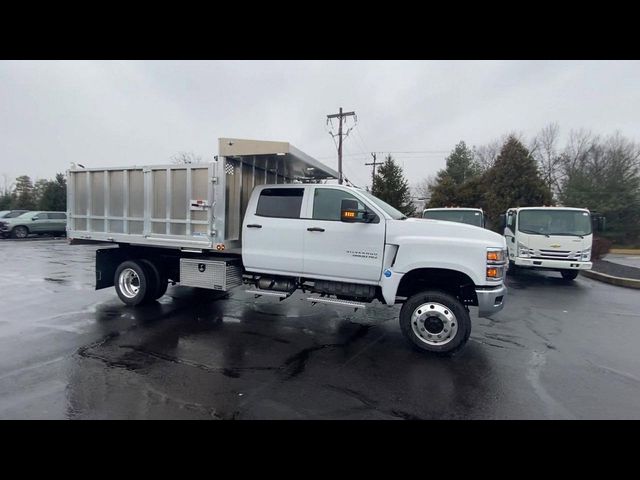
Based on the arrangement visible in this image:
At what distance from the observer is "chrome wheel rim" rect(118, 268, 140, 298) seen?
695 cm

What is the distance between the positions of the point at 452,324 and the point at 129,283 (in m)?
6.11

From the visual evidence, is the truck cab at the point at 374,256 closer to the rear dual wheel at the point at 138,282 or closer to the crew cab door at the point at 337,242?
the crew cab door at the point at 337,242

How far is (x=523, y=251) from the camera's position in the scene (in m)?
10.5

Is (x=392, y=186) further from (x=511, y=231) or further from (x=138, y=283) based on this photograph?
(x=138, y=283)

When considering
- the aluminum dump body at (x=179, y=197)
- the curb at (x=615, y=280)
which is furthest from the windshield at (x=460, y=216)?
the aluminum dump body at (x=179, y=197)

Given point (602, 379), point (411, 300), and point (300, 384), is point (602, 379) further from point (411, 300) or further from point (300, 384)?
point (300, 384)

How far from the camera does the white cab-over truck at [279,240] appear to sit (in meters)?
4.74

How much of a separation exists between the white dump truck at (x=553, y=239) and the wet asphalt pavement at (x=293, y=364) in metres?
2.76

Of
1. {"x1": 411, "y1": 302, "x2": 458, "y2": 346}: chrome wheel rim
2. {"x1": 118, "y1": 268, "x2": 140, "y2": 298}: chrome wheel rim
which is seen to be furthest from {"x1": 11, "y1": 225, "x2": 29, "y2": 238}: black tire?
{"x1": 411, "y1": 302, "x2": 458, "y2": 346}: chrome wheel rim

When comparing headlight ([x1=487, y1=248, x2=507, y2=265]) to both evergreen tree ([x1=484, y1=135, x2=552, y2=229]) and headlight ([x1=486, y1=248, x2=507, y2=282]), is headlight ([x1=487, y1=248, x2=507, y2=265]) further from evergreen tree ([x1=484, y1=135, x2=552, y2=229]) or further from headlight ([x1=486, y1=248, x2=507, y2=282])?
evergreen tree ([x1=484, y1=135, x2=552, y2=229])

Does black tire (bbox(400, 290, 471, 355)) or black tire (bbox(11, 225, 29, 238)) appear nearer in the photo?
black tire (bbox(400, 290, 471, 355))

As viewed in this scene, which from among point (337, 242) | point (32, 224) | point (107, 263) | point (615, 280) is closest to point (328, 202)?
point (337, 242)

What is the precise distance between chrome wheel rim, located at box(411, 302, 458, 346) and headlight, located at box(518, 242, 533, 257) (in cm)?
731

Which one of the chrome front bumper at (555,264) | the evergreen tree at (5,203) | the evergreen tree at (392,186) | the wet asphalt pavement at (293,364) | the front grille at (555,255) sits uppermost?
the evergreen tree at (392,186)
